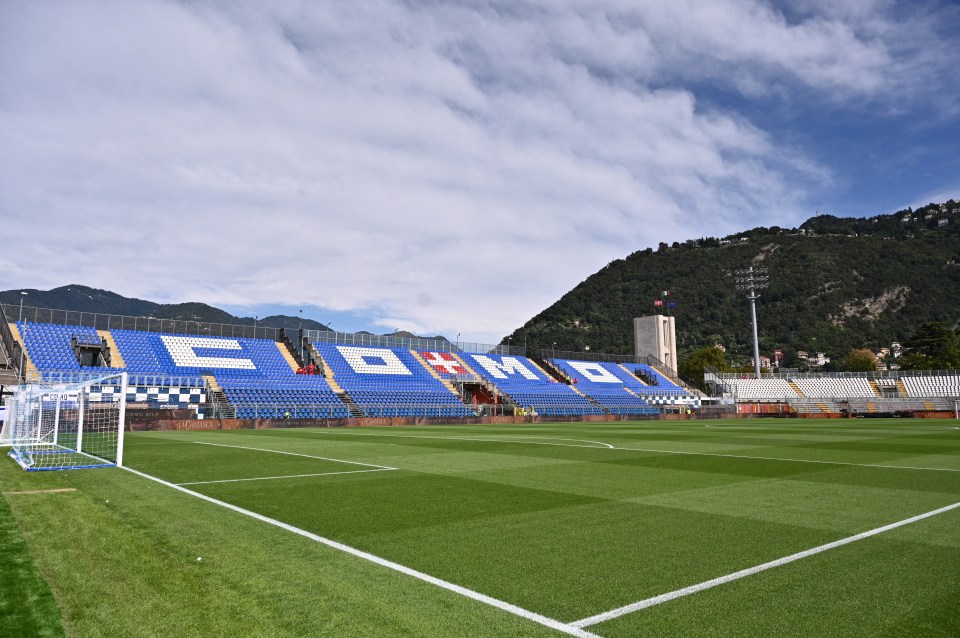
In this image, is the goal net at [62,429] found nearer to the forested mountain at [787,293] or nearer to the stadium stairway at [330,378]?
the stadium stairway at [330,378]

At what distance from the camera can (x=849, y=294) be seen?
14812 cm

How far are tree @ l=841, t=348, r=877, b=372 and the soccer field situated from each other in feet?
384

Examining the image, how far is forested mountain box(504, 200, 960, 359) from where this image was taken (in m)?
140

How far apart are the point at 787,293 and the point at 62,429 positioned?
16593 cm

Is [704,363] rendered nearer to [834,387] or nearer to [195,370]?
[834,387]

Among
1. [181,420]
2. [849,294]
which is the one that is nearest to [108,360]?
[181,420]

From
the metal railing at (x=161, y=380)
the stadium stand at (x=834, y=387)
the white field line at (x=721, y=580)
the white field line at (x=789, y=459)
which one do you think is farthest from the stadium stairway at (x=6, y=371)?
the stadium stand at (x=834, y=387)

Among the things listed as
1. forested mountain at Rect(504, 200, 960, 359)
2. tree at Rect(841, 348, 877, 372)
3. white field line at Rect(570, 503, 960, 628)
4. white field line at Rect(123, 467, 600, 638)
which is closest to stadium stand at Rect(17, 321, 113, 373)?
white field line at Rect(123, 467, 600, 638)

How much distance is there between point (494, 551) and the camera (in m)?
5.93

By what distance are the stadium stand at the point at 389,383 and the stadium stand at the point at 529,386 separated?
623 cm

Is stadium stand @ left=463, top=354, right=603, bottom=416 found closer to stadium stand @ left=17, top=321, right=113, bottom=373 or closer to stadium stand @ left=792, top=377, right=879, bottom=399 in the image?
stadium stand @ left=17, top=321, right=113, bottom=373

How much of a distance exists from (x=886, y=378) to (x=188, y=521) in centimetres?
8317

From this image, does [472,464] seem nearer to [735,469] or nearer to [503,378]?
[735,469]

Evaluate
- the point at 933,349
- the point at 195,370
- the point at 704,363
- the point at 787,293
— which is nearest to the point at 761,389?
the point at 704,363
